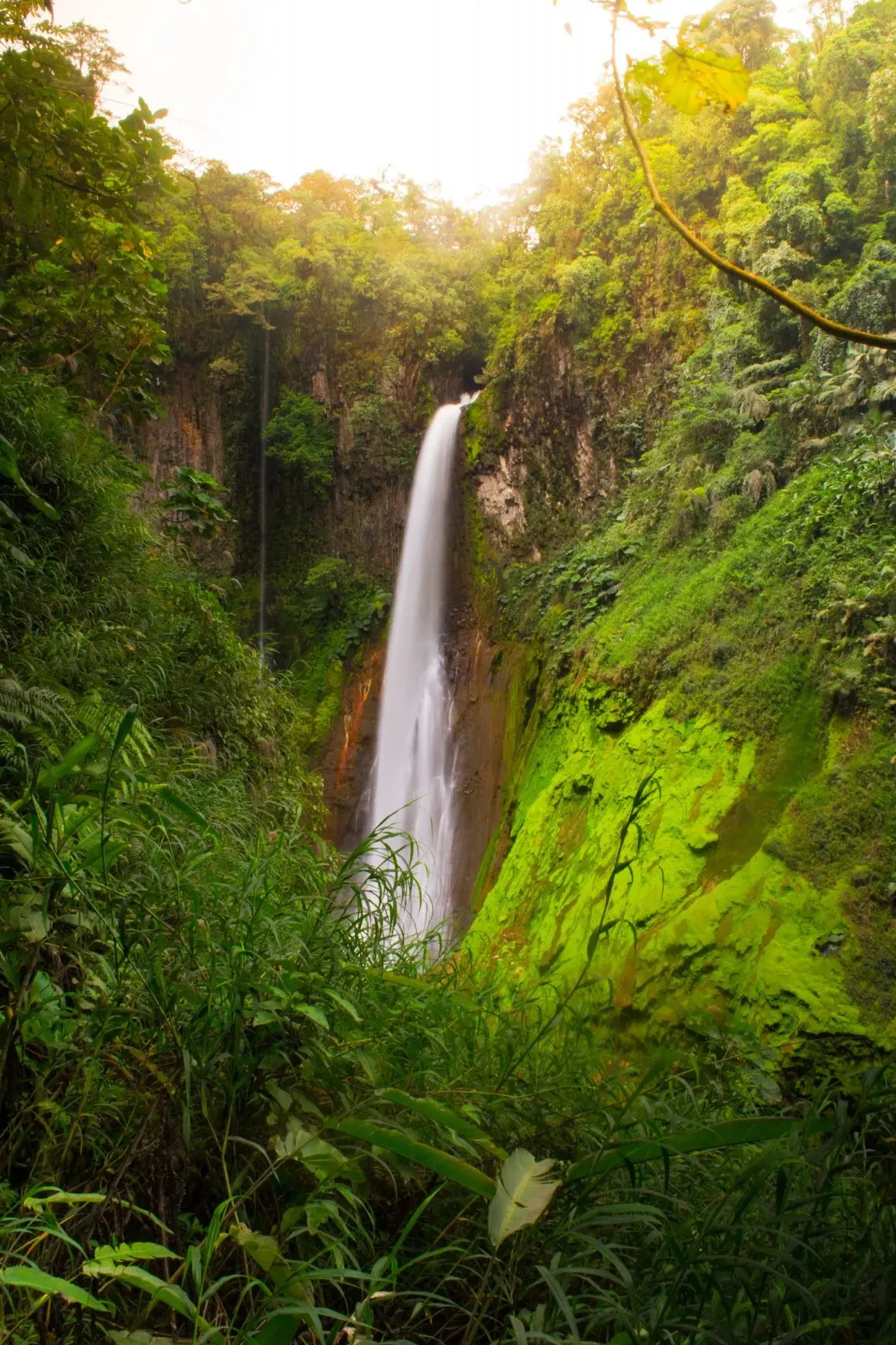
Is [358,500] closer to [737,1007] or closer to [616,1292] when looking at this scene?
[737,1007]

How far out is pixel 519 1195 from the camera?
45.6 inches

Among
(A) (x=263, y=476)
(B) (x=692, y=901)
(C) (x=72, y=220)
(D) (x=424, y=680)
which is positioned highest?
(A) (x=263, y=476)

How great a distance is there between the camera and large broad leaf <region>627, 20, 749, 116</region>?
1.59 m

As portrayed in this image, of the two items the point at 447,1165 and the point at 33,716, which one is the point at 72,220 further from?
the point at 447,1165

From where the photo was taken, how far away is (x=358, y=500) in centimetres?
1642

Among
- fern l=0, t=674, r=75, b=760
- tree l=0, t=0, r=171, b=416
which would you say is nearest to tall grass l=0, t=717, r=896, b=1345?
fern l=0, t=674, r=75, b=760

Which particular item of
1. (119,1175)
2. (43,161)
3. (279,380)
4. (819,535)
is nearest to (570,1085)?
(119,1175)

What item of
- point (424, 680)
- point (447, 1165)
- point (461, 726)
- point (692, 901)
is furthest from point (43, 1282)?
point (424, 680)

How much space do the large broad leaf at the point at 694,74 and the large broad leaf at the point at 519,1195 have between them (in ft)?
6.38

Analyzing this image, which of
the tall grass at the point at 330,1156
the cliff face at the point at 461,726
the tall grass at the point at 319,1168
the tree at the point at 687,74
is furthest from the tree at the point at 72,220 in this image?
the cliff face at the point at 461,726

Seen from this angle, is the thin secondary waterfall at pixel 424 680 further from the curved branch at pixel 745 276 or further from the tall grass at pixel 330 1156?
the curved branch at pixel 745 276

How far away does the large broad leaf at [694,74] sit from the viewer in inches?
62.6

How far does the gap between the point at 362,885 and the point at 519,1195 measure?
1.03 m

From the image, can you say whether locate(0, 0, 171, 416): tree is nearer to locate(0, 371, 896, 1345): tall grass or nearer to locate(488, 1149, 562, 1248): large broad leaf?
locate(0, 371, 896, 1345): tall grass
